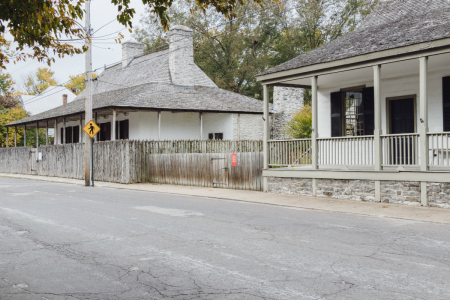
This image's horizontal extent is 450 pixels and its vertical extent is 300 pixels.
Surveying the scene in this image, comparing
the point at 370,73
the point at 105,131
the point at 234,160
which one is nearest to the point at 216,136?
the point at 105,131

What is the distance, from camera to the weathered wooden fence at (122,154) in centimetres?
2155

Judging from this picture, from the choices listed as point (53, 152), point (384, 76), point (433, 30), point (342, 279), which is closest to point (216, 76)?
point (53, 152)

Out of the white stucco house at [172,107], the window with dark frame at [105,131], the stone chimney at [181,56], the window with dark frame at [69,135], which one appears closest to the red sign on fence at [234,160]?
the white stucco house at [172,107]

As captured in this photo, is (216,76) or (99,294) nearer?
(99,294)

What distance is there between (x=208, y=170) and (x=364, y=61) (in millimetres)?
8049

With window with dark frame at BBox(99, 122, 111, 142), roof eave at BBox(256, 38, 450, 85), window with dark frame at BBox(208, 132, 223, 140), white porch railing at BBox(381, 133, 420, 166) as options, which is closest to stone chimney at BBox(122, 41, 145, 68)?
window with dark frame at BBox(99, 122, 111, 142)

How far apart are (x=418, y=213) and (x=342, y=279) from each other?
242 inches

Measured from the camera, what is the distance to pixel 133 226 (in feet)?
28.7

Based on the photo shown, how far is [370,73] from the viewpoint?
14742 mm

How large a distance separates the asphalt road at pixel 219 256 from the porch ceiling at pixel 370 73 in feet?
17.4

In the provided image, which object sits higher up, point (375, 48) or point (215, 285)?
point (375, 48)

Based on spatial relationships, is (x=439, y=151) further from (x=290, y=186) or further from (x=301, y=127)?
(x=301, y=127)

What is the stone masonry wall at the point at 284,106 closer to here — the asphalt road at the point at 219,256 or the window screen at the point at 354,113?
the window screen at the point at 354,113

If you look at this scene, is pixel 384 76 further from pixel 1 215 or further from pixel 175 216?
pixel 1 215
